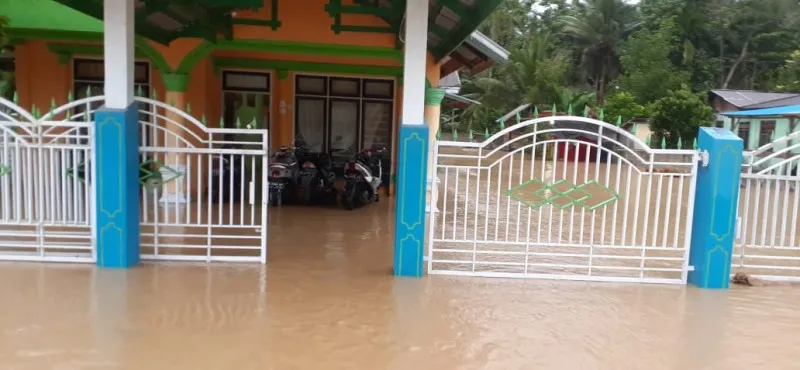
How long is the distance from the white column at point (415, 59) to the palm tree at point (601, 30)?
25914mm

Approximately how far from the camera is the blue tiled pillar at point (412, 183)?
560cm

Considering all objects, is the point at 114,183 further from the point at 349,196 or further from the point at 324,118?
the point at 324,118

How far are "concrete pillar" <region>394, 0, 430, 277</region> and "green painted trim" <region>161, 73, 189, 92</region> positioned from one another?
490cm

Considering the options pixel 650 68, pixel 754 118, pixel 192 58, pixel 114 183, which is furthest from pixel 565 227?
pixel 650 68

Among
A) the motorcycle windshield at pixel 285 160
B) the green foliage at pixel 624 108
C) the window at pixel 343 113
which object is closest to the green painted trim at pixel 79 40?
the motorcycle windshield at pixel 285 160

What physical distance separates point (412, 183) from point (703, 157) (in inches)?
106

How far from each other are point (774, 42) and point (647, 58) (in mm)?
8131

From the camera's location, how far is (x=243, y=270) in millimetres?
5824

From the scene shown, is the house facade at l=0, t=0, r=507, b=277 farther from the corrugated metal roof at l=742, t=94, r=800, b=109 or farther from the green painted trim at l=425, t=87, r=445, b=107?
the corrugated metal roof at l=742, t=94, r=800, b=109

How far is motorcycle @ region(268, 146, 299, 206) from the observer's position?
9469 mm

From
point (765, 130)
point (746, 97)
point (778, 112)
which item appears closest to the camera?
point (778, 112)

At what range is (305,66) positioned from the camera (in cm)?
1174

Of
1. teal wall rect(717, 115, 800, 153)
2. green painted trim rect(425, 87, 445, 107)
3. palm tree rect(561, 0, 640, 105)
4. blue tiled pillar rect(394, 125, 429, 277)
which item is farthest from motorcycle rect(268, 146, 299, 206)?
palm tree rect(561, 0, 640, 105)

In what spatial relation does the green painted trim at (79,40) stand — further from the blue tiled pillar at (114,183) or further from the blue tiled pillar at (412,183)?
the blue tiled pillar at (412,183)
